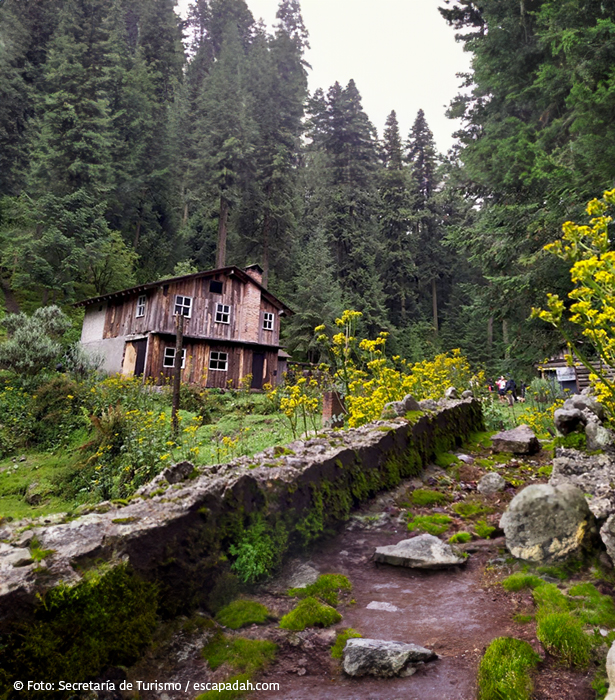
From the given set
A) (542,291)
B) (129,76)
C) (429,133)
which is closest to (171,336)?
(542,291)

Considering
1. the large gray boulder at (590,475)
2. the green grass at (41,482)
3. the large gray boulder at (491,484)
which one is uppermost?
the large gray boulder at (590,475)

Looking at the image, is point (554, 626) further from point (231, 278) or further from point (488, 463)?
point (231, 278)

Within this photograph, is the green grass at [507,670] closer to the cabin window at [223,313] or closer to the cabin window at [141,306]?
the cabin window at [223,313]

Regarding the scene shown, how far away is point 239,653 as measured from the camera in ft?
8.27

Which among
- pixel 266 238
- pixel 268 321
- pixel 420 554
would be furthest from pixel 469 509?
pixel 266 238

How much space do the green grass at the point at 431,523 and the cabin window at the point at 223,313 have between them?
2164 centimetres

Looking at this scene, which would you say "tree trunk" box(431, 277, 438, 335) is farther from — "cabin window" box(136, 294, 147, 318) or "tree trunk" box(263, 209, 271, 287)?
"cabin window" box(136, 294, 147, 318)

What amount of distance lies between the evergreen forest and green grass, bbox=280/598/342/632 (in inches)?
435

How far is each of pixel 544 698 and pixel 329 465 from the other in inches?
112

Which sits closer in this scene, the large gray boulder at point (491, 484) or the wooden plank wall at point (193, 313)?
the large gray boulder at point (491, 484)

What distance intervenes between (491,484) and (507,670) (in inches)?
157

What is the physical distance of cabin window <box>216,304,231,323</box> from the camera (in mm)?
25219

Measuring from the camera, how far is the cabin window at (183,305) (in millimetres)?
24041

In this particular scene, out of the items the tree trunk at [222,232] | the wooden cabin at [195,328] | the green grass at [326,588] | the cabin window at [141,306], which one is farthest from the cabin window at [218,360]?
the green grass at [326,588]
